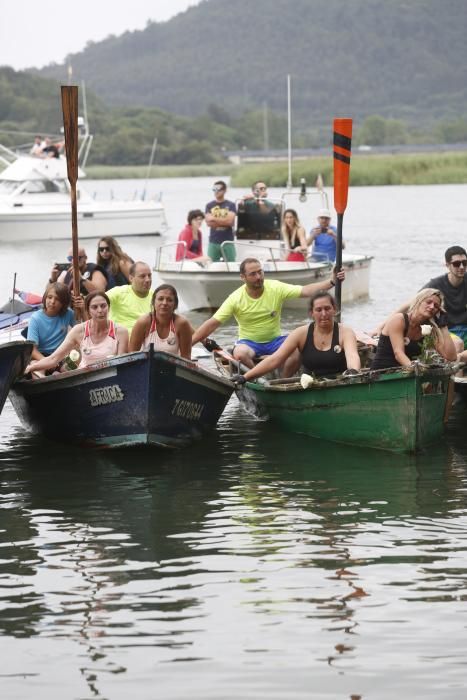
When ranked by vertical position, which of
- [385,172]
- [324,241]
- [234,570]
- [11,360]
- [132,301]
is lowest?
[234,570]

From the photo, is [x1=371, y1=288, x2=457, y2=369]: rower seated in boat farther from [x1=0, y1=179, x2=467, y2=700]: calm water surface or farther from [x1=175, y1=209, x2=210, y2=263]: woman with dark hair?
[x1=175, y1=209, x2=210, y2=263]: woman with dark hair

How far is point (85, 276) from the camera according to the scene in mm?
14945

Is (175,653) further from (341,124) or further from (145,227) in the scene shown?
(145,227)

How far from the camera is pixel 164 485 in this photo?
11250 mm

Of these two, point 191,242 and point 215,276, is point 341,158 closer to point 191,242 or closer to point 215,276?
point 215,276

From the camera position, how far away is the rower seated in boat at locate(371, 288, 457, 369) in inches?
455

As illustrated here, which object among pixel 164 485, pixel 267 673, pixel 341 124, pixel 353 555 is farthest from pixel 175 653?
pixel 341 124

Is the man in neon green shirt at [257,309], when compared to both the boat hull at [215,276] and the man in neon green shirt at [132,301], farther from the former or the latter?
the boat hull at [215,276]

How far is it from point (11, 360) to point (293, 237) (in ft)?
37.9

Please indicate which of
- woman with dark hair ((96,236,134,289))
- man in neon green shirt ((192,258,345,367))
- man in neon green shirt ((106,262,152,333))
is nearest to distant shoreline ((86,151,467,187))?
woman with dark hair ((96,236,134,289))

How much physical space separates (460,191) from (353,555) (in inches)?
2803

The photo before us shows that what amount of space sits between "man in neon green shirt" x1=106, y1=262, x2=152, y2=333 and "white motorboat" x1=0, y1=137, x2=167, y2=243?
30.2 meters

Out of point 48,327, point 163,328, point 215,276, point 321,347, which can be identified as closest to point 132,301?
point 48,327

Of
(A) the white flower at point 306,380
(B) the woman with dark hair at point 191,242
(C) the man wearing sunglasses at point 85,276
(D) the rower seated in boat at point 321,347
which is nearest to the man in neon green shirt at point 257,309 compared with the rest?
(D) the rower seated in boat at point 321,347
